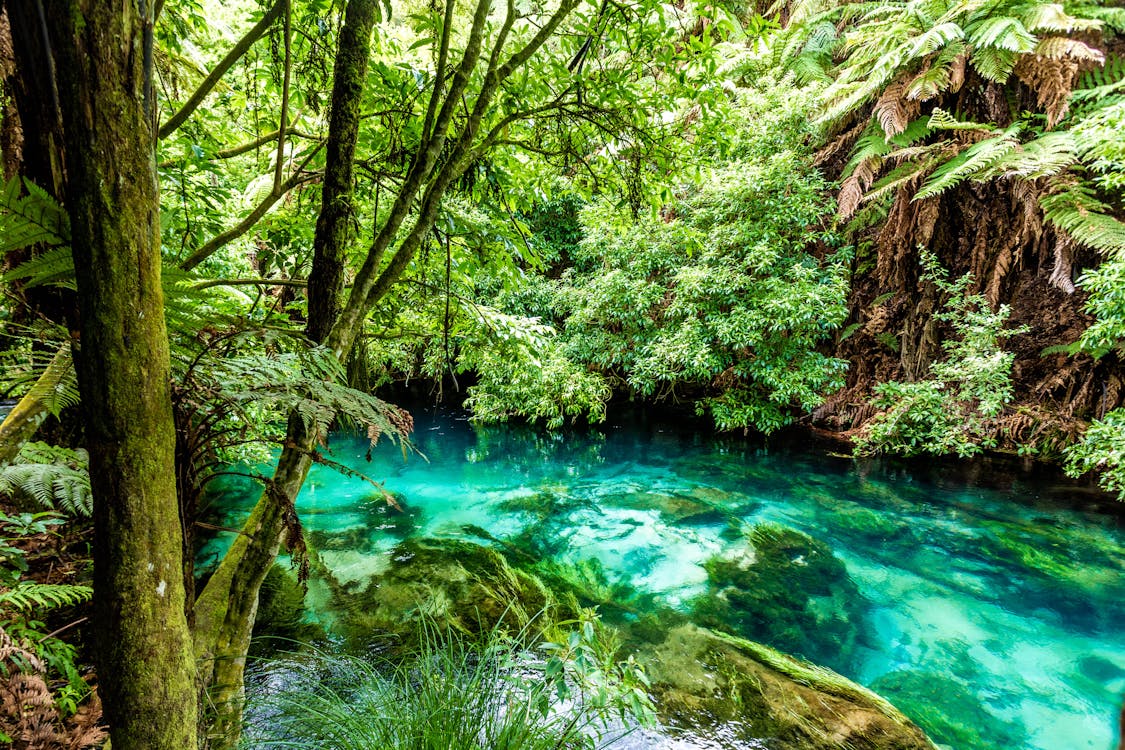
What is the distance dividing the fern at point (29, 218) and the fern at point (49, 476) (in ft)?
1.75

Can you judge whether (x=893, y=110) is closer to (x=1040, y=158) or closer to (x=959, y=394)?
(x=1040, y=158)

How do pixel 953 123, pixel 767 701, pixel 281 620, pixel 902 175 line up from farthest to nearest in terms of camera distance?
pixel 902 175 < pixel 953 123 < pixel 281 620 < pixel 767 701

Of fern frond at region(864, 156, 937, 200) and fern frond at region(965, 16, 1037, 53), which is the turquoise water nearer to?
fern frond at region(864, 156, 937, 200)

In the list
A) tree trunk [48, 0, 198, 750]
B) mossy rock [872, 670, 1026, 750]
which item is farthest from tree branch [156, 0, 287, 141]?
mossy rock [872, 670, 1026, 750]

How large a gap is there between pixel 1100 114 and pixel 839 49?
5.83 m

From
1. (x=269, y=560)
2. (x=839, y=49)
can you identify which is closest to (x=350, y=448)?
(x=269, y=560)

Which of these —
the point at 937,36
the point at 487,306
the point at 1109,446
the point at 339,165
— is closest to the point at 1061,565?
the point at 1109,446

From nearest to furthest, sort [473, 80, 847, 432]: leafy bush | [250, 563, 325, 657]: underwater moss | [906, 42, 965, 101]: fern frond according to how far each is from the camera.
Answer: [250, 563, 325, 657]: underwater moss → [906, 42, 965, 101]: fern frond → [473, 80, 847, 432]: leafy bush

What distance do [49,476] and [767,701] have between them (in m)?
3.46

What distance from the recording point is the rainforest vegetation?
0.76 meters

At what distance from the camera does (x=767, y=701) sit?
2.79 meters

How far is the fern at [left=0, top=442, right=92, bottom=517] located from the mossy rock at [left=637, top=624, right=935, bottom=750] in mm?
2836

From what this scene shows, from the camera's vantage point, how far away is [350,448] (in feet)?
28.1

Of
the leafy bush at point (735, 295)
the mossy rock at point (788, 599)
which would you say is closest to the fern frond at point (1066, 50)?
the leafy bush at point (735, 295)
